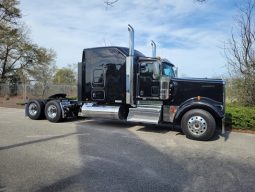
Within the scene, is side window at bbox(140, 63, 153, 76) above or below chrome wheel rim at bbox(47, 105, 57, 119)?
above

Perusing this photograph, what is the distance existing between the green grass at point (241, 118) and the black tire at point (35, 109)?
25.0ft

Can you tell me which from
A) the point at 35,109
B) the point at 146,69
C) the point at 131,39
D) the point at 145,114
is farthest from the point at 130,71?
the point at 35,109

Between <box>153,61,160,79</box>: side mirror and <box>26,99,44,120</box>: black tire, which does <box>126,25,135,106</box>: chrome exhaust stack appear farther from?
<box>26,99,44,120</box>: black tire

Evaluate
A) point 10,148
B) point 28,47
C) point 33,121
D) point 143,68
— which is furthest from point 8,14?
point 10,148

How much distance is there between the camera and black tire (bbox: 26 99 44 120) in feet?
41.3

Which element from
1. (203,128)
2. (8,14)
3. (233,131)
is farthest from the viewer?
(8,14)

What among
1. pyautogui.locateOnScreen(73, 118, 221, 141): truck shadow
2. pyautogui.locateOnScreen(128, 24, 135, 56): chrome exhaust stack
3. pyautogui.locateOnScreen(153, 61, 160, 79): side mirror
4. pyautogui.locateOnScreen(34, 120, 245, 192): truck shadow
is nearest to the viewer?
pyautogui.locateOnScreen(34, 120, 245, 192): truck shadow

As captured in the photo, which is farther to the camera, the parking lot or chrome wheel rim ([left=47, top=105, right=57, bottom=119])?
chrome wheel rim ([left=47, top=105, right=57, bottom=119])

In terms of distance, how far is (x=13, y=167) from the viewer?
5.75 metres

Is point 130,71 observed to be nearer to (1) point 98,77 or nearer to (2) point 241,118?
(1) point 98,77

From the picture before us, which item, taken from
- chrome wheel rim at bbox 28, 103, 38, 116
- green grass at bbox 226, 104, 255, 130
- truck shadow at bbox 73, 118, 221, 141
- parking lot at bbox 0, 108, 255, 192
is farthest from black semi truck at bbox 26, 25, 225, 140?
green grass at bbox 226, 104, 255, 130

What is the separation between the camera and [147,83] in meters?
10.4

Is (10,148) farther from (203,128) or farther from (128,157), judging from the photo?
(203,128)

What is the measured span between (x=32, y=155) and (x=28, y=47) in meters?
29.8
